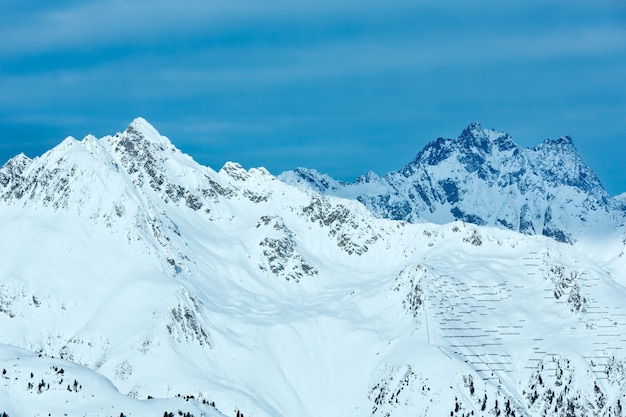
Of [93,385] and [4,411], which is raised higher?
[93,385]

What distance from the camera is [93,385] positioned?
189 metres

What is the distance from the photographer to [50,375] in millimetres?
186125

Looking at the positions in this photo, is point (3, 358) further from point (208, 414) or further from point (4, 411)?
Result: point (208, 414)

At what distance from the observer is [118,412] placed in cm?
17688

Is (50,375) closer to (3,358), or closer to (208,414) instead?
(3,358)

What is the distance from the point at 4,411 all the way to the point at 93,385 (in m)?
22.2

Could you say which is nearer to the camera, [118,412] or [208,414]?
[118,412]

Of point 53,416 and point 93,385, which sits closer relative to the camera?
point 53,416

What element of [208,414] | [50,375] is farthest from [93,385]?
[208,414]

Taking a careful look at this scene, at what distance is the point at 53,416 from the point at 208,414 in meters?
28.9

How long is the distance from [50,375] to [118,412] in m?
17.0

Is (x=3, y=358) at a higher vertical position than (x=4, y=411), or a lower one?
higher

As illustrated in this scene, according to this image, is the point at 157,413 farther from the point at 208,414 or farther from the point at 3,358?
the point at 3,358

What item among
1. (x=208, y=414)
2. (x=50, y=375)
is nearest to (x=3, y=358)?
(x=50, y=375)
